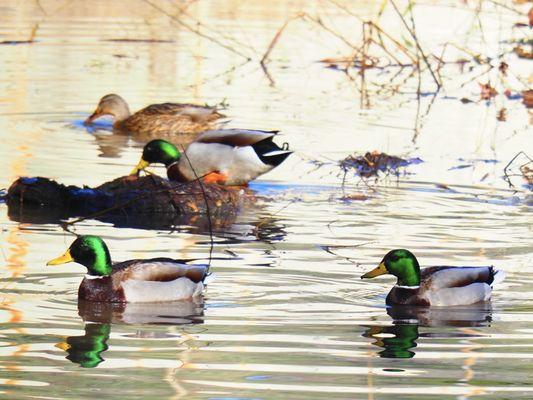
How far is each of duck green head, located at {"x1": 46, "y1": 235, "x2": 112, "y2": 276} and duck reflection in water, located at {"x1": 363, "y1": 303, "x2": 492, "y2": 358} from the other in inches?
69.3

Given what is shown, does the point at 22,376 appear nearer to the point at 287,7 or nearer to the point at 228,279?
the point at 228,279

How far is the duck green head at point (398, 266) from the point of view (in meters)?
9.70

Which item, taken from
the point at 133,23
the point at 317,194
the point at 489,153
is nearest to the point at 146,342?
the point at 317,194

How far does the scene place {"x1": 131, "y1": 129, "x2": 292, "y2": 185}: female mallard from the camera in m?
14.2

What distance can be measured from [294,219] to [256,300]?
3.02 metres

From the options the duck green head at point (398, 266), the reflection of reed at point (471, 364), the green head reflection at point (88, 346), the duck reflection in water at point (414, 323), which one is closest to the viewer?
the reflection of reed at point (471, 364)

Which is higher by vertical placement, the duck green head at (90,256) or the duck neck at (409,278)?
the duck green head at (90,256)

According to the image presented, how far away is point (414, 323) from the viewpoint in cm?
921

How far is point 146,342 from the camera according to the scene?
8.23 m

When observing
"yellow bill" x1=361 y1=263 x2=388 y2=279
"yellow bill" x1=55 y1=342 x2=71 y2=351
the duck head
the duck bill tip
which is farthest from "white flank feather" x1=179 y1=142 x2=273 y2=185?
"yellow bill" x1=55 y1=342 x2=71 y2=351

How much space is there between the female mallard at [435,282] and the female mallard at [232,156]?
4.53 m

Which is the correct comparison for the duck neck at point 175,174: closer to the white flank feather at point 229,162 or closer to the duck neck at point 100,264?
the white flank feather at point 229,162

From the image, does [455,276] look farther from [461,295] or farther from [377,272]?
[377,272]

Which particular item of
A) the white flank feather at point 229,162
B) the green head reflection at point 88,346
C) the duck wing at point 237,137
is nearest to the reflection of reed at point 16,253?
the green head reflection at point 88,346
